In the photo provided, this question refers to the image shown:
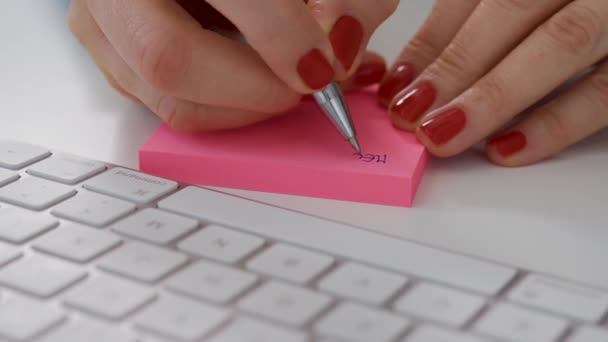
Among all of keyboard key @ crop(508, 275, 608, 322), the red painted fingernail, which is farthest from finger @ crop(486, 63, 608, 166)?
keyboard key @ crop(508, 275, 608, 322)

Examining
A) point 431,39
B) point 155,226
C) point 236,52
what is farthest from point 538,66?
point 155,226

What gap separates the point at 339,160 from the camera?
55 cm

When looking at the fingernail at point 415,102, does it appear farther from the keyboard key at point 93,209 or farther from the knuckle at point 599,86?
the keyboard key at point 93,209

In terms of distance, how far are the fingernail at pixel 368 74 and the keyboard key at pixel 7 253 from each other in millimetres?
371

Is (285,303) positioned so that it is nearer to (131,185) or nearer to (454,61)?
(131,185)

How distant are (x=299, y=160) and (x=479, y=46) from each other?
0.22 m

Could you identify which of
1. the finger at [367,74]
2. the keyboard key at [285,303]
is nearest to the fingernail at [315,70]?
the finger at [367,74]

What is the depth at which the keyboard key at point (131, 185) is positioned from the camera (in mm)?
475

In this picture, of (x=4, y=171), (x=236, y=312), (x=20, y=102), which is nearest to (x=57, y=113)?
(x=20, y=102)

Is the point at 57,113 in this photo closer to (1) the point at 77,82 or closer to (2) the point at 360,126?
(1) the point at 77,82

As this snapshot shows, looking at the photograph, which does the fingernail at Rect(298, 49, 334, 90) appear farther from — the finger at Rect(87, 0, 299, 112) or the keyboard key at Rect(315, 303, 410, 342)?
the keyboard key at Rect(315, 303, 410, 342)

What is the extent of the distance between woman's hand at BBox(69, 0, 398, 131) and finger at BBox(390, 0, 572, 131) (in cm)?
7

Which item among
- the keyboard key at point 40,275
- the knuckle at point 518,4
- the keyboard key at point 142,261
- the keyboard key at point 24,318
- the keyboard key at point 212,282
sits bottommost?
the keyboard key at point 212,282

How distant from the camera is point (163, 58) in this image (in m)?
0.57
